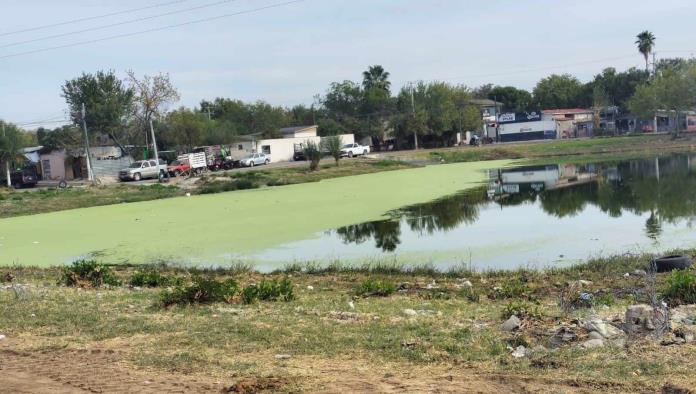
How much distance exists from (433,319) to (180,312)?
3503 mm

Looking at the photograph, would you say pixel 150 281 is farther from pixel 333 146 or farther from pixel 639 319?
pixel 333 146

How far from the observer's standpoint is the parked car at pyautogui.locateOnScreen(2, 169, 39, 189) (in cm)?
5481

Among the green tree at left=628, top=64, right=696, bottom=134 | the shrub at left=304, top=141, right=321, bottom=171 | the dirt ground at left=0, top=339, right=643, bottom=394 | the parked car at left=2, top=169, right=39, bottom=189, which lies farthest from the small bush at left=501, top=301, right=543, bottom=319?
the green tree at left=628, top=64, right=696, bottom=134

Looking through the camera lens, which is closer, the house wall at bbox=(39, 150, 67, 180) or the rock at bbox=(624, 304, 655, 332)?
the rock at bbox=(624, 304, 655, 332)

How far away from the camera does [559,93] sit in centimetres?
11169

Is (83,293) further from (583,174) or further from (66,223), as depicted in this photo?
(583,174)

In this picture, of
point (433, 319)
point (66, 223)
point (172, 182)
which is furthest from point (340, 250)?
point (172, 182)

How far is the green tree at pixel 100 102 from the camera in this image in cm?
6235

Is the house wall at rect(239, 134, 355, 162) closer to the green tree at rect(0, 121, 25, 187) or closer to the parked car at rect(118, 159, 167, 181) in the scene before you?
the parked car at rect(118, 159, 167, 181)

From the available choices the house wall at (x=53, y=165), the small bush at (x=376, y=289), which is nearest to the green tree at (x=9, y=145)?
the house wall at (x=53, y=165)

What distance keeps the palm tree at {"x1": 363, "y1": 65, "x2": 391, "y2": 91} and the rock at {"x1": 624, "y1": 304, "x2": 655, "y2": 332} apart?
328 feet

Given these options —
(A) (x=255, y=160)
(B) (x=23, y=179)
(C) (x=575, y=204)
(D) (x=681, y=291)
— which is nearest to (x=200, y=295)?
(D) (x=681, y=291)

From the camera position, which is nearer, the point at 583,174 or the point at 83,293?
the point at 83,293

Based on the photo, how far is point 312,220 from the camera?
985 inches
